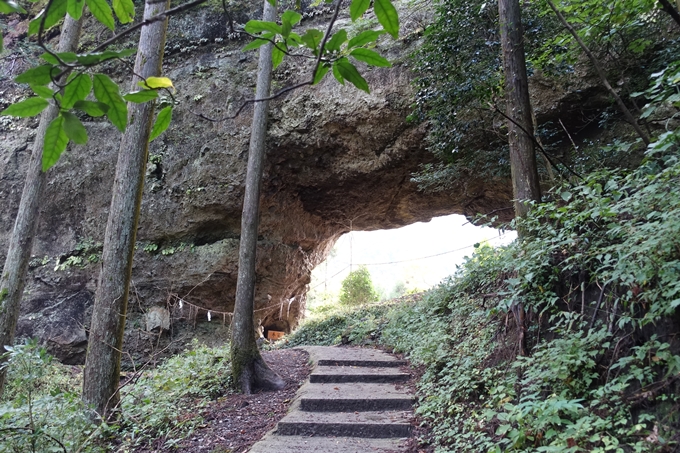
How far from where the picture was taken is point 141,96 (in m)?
0.86

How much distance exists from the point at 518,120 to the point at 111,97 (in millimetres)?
3879

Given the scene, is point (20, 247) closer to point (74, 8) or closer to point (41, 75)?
point (74, 8)

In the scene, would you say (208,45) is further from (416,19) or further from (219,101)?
(416,19)

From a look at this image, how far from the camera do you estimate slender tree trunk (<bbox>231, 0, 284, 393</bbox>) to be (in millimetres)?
5645

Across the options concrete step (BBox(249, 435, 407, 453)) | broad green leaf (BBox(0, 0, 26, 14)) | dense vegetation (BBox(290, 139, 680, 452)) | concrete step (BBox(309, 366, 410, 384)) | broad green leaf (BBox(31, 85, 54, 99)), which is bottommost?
concrete step (BBox(249, 435, 407, 453))

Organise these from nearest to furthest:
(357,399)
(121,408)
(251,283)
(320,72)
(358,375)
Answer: (320,72) → (121,408) → (357,399) → (358,375) → (251,283)

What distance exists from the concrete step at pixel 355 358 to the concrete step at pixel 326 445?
87.1 inches

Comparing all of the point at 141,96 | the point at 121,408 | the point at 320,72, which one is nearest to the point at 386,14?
the point at 320,72

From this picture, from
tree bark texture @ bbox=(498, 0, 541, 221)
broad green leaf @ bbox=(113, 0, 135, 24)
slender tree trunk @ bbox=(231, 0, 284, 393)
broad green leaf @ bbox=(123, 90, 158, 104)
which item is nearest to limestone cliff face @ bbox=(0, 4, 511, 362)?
slender tree trunk @ bbox=(231, 0, 284, 393)

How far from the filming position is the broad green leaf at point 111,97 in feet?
2.61

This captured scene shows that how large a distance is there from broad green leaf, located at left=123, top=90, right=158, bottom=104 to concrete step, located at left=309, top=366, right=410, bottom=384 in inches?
203

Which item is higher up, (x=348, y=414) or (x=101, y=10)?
(x=101, y=10)

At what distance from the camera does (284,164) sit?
9633 mm

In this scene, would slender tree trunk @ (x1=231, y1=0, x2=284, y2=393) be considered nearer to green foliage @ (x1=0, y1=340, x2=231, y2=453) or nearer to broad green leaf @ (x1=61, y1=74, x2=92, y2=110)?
green foliage @ (x1=0, y1=340, x2=231, y2=453)
